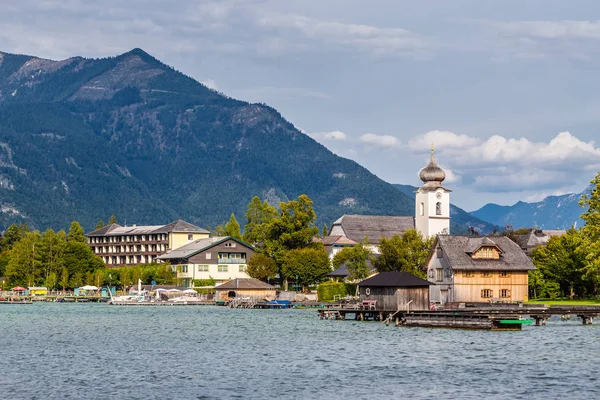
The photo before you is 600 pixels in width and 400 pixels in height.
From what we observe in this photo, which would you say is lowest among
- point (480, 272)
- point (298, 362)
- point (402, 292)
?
point (298, 362)

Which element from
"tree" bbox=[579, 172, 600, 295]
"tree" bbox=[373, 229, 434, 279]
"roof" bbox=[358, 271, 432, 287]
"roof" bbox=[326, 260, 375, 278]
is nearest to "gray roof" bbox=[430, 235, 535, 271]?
"tree" bbox=[373, 229, 434, 279]

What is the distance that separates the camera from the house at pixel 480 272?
368 ft

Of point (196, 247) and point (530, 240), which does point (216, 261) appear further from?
point (530, 240)

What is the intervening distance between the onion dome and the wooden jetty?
7603 cm

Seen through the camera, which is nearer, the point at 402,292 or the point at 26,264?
the point at 402,292

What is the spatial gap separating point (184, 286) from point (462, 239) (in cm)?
6936

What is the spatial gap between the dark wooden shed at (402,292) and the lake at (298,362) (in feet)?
20.5

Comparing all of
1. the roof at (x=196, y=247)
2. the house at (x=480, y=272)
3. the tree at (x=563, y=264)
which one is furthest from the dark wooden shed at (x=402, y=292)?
the roof at (x=196, y=247)

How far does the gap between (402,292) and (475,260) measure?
25.9 metres

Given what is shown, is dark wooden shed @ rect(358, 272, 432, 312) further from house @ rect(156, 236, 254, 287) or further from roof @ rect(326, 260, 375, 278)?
house @ rect(156, 236, 254, 287)

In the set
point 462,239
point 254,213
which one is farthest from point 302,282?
point 462,239

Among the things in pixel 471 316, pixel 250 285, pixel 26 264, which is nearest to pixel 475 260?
pixel 471 316

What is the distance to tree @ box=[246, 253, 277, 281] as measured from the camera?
477 feet

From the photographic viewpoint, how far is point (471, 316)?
78.5 meters
